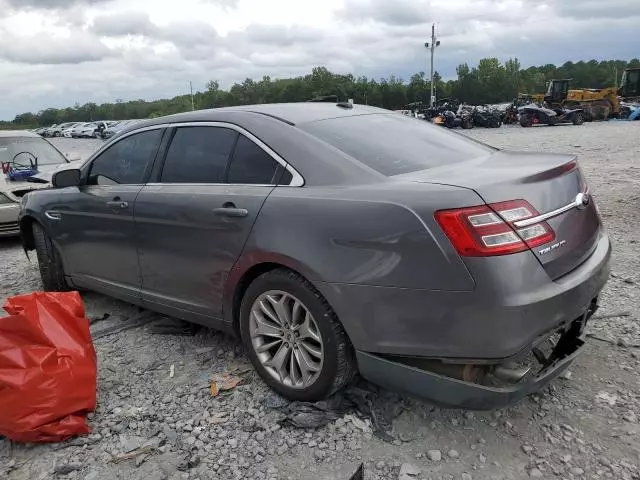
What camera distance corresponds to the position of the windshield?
8844 mm

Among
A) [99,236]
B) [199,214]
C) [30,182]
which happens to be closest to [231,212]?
[199,214]

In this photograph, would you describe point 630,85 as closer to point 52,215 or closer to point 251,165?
point 52,215

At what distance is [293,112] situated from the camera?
11.4 ft

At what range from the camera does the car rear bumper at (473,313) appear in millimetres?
2312

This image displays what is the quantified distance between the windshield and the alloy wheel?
23.9 ft

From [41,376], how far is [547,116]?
30.1 metres

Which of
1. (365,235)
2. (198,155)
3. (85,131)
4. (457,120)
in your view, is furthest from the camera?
(85,131)

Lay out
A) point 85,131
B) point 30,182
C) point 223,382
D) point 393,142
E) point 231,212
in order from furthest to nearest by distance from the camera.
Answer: point 85,131, point 30,182, point 223,382, point 393,142, point 231,212

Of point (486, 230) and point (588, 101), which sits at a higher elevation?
point (486, 230)

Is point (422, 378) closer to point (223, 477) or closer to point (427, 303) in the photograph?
point (427, 303)

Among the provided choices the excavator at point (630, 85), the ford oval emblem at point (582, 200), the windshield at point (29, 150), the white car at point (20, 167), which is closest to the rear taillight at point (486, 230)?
the ford oval emblem at point (582, 200)

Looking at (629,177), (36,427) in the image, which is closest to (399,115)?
(36,427)

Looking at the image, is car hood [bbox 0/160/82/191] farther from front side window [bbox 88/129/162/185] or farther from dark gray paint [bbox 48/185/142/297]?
front side window [bbox 88/129/162/185]

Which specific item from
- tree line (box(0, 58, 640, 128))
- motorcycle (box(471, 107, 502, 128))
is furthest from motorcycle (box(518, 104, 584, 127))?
tree line (box(0, 58, 640, 128))
